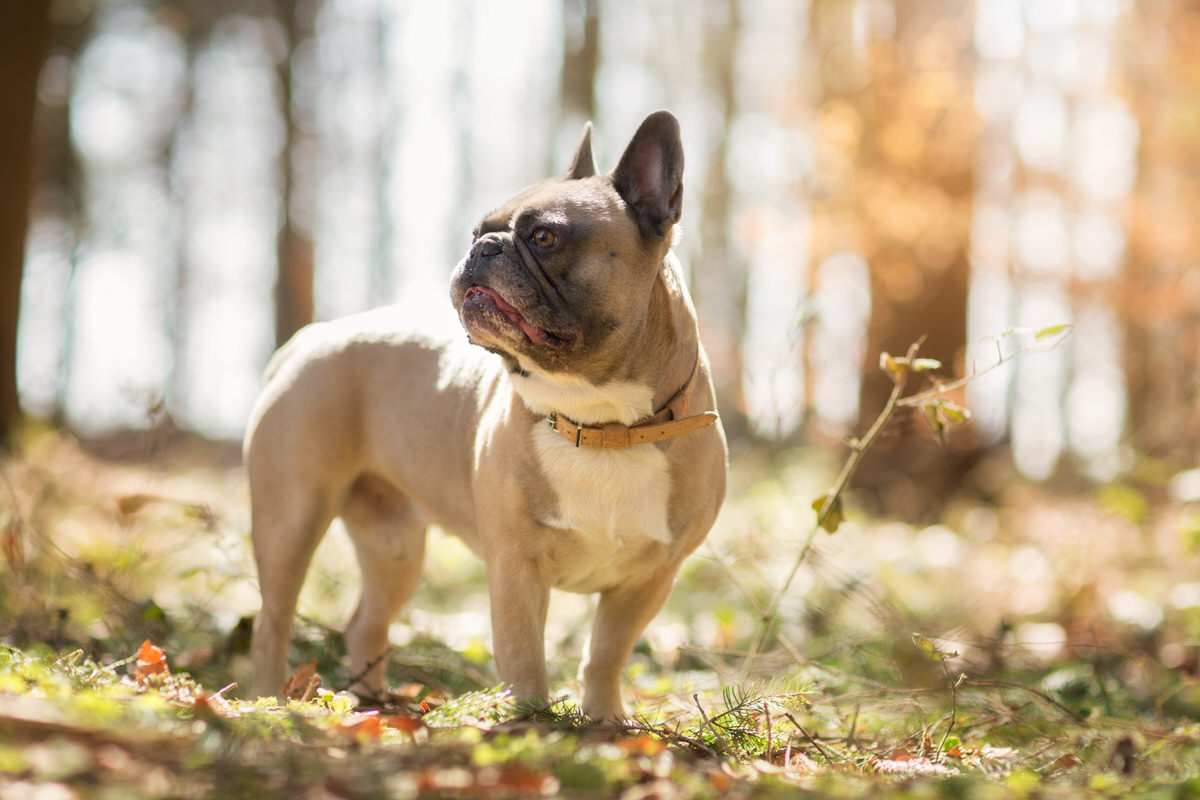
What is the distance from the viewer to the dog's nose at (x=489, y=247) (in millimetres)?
3139

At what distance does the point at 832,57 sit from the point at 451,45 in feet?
36.5

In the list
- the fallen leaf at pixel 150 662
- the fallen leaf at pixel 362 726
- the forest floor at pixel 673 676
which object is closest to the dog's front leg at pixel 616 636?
the forest floor at pixel 673 676

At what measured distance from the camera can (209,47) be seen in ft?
62.2

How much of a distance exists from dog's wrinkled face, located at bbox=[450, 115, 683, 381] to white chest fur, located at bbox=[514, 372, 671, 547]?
0.31 ft

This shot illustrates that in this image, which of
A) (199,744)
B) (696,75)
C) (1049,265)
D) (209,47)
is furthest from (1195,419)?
(209,47)

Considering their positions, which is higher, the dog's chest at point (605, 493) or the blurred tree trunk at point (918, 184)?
the blurred tree trunk at point (918, 184)

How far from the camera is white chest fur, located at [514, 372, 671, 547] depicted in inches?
124

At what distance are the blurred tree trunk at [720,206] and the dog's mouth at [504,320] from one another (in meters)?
15.7

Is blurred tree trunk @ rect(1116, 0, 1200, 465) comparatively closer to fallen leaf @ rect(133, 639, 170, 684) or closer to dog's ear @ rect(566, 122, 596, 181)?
dog's ear @ rect(566, 122, 596, 181)

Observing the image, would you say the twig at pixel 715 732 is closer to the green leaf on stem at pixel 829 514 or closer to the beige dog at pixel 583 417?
the beige dog at pixel 583 417

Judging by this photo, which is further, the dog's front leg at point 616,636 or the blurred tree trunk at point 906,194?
the blurred tree trunk at point 906,194

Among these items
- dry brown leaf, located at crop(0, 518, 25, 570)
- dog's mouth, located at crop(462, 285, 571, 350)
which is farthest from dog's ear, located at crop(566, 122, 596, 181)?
dry brown leaf, located at crop(0, 518, 25, 570)

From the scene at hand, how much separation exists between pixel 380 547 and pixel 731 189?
54.6ft

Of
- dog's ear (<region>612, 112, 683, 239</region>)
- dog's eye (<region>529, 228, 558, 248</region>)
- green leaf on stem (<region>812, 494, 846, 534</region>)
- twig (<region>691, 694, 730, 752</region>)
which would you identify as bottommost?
twig (<region>691, 694, 730, 752</region>)
